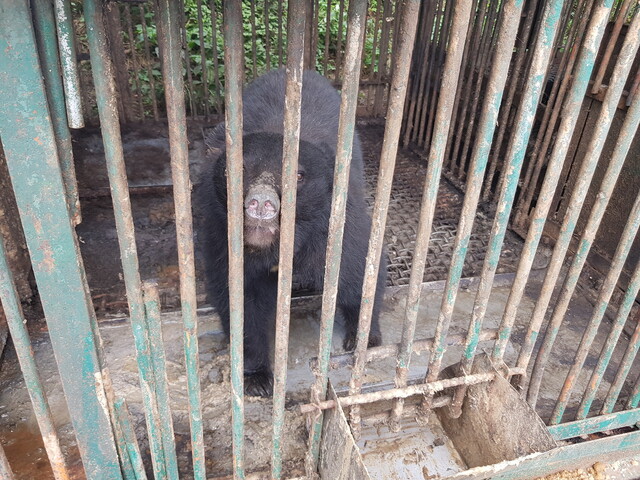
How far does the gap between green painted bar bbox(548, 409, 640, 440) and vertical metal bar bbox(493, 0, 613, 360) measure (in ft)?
1.71

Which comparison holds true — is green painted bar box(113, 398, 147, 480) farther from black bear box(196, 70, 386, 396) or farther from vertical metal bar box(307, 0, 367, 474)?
black bear box(196, 70, 386, 396)

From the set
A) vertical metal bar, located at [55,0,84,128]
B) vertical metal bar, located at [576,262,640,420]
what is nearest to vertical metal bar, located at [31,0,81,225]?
vertical metal bar, located at [55,0,84,128]

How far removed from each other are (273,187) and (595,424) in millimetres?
1610

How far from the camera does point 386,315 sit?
296 centimetres

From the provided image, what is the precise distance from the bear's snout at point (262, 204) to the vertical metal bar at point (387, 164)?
2.10 ft

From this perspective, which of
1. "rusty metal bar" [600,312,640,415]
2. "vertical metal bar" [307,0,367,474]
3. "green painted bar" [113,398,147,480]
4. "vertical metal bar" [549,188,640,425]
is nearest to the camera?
"vertical metal bar" [307,0,367,474]

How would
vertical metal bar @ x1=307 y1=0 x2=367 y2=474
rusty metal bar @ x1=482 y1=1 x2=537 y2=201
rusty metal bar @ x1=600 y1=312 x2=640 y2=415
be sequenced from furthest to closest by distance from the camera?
rusty metal bar @ x1=482 y1=1 x2=537 y2=201
rusty metal bar @ x1=600 y1=312 x2=640 y2=415
vertical metal bar @ x1=307 y1=0 x2=367 y2=474

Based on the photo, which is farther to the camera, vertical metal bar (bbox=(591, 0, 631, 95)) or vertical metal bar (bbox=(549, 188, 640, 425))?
vertical metal bar (bbox=(591, 0, 631, 95))

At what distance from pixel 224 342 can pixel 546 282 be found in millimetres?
1626

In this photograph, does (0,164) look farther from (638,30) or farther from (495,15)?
(495,15)

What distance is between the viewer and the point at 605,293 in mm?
1780

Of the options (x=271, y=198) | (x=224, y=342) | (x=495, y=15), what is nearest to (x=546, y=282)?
(x=271, y=198)

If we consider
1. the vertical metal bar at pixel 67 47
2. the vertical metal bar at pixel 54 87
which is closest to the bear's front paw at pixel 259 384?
the vertical metal bar at pixel 54 87

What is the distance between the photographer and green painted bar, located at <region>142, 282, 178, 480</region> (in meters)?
1.26
